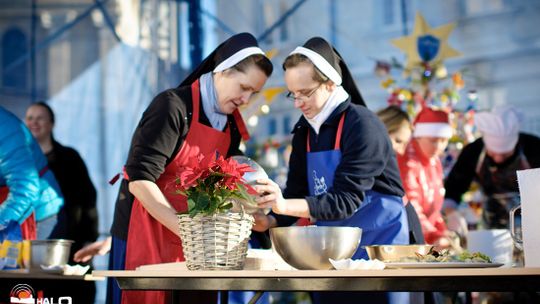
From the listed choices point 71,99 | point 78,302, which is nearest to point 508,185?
point 78,302

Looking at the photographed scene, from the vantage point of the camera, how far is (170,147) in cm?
268

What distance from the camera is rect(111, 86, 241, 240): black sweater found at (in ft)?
8.55

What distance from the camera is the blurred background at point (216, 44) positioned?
561 centimetres

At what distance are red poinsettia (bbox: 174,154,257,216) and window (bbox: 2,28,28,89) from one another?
3.77 meters

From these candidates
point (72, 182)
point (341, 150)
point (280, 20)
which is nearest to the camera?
point (341, 150)

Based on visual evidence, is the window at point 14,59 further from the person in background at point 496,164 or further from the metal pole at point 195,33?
the person in background at point 496,164

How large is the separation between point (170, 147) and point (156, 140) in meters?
0.06

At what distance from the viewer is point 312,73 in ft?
8.65

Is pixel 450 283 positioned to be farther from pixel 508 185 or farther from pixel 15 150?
pixel 508 185

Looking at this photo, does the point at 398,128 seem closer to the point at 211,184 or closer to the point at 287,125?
the point at 287,125

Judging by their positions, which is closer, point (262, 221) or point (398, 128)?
point (262, 221)

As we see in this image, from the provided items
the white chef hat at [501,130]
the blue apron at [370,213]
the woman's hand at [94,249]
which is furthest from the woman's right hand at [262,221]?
the white chef hat at [501,130]

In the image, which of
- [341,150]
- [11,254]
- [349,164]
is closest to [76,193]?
[11,254]

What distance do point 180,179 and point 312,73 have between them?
737 millimetres
